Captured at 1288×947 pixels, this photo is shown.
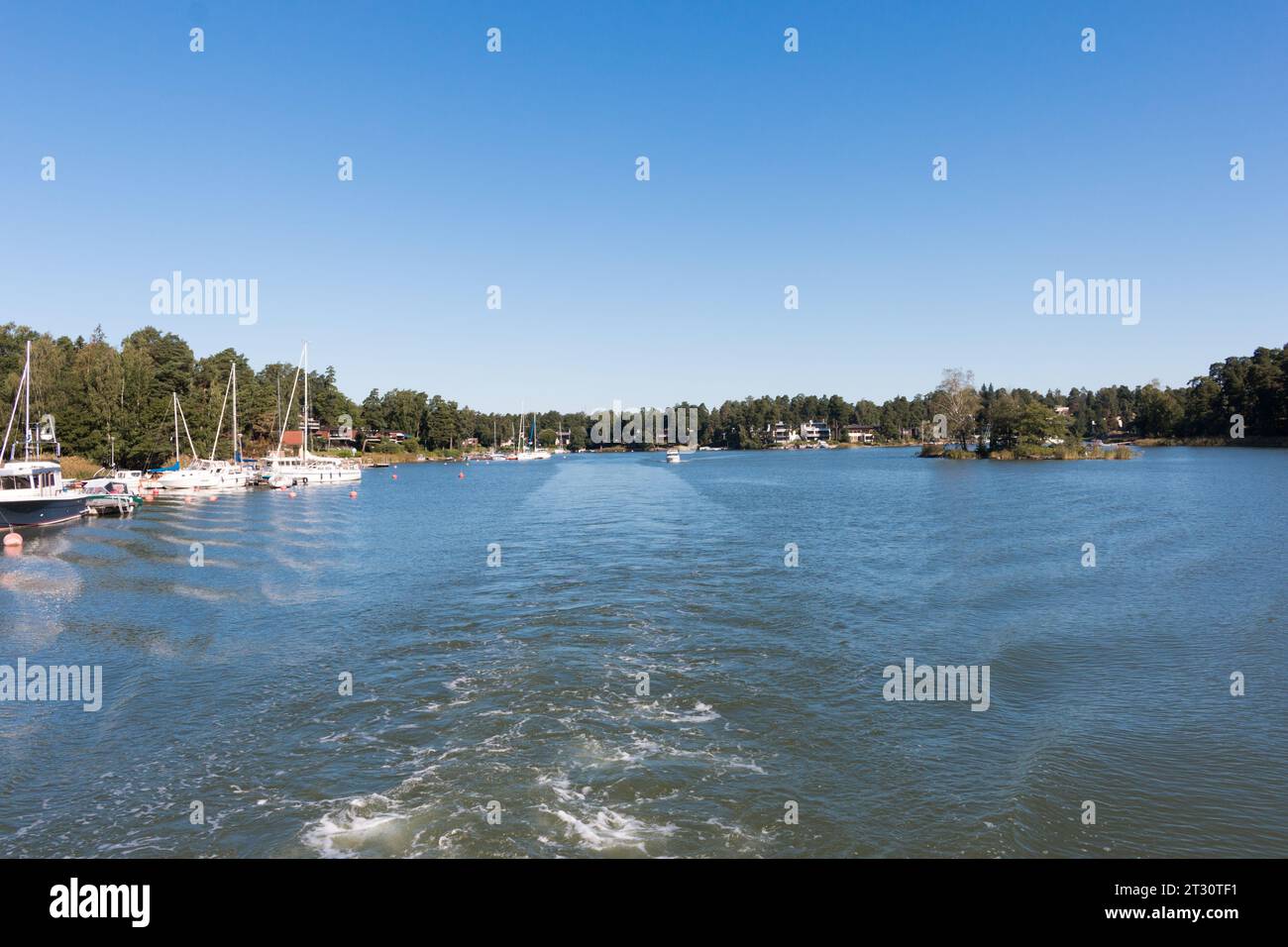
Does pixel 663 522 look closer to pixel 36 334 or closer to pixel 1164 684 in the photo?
pixel 1164 684

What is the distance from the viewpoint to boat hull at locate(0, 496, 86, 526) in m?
50.1

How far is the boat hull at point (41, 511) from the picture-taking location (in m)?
50.1

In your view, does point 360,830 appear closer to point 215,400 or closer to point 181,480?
point 181,480

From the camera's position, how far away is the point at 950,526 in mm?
47844

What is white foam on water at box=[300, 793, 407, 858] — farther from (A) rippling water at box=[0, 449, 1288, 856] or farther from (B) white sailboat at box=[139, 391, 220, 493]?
(B) white sailboat at box=[139, 391, 220, 493]

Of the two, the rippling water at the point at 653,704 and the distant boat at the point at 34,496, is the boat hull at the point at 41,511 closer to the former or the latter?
the distant boat at the point at 34,496

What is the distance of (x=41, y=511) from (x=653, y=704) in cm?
5677

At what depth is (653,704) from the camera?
17.0 metres

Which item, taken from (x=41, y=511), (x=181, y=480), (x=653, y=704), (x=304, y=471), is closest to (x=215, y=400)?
(x=304, y=471)

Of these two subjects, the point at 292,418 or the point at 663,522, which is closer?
the point at 663,522

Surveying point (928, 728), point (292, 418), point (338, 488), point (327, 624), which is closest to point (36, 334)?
point (292, 418)

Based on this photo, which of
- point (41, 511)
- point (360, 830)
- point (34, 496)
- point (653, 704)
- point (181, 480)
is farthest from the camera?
point (181, 480)

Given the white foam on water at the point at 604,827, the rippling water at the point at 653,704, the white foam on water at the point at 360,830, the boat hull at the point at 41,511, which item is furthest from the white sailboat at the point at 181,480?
the white foam on water at the point at 604,827

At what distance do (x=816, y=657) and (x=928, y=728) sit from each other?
16.6 ft
